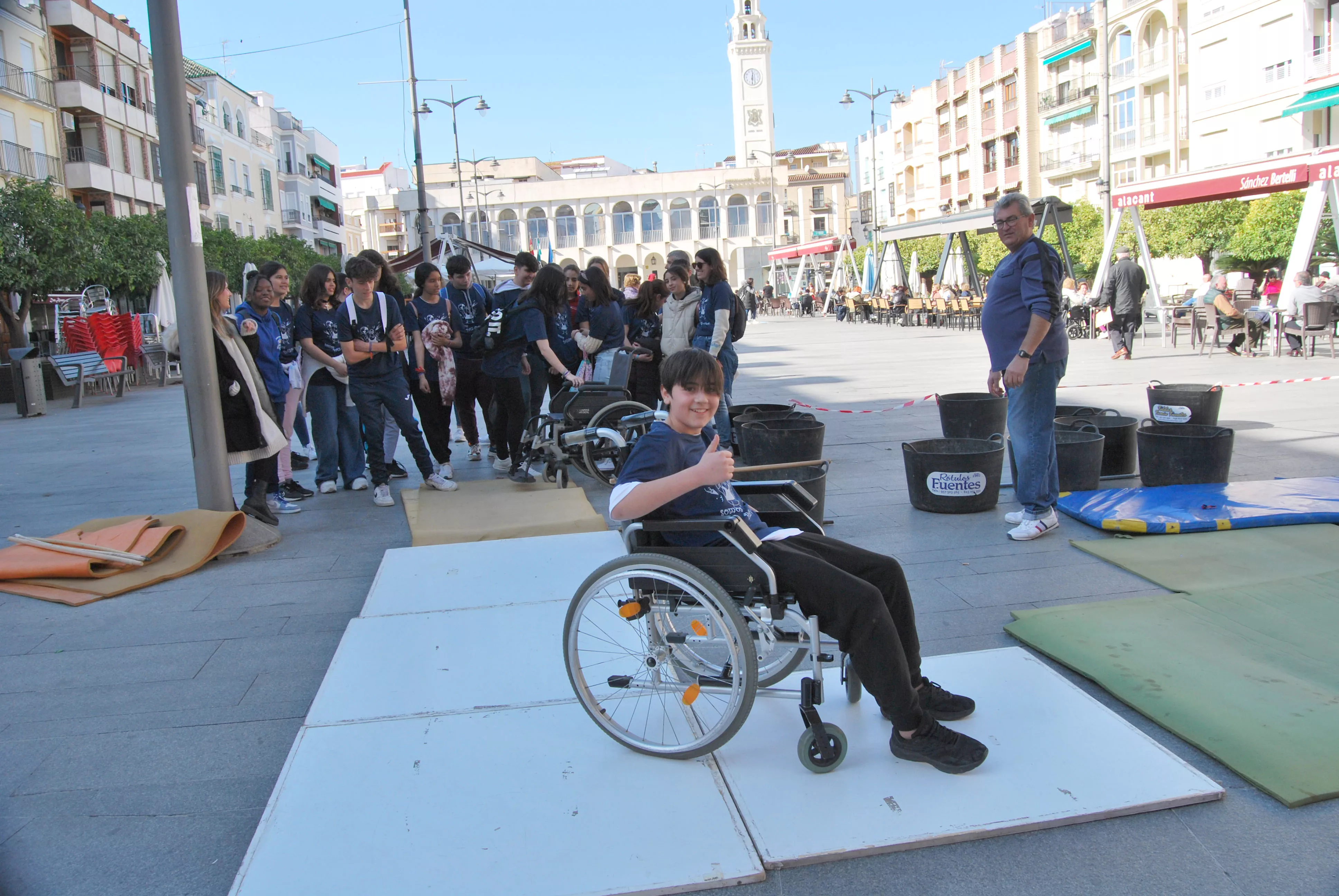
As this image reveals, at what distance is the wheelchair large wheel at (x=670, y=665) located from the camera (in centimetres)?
269

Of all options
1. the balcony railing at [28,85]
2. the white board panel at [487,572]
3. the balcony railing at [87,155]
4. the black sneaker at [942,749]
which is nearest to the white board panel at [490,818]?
the black sneaker at [942,749]

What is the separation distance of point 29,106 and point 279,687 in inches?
1418

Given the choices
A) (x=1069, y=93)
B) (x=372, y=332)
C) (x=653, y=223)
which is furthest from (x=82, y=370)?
(x=653, y=223)

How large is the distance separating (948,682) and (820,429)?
3155 mm

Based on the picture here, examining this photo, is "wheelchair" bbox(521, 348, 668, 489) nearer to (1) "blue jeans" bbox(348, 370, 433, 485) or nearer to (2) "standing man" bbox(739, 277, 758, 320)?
(1) "blue jeans" bbox(348, 370, 433, 485)

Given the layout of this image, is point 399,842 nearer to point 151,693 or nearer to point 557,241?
point 151,693

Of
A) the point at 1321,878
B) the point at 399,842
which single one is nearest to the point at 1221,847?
the point at 1321,878

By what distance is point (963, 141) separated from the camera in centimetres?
6225

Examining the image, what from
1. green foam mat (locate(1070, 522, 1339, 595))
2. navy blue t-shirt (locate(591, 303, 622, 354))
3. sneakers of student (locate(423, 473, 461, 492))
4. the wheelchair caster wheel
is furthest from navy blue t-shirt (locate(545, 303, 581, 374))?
the wheelchair caster wheel

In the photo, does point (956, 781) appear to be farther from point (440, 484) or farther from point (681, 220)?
point (681, 220)

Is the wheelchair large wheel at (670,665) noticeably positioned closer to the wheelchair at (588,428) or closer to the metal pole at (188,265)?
the metal pole at (188,265)

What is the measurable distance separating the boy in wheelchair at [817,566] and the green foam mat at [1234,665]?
0.68 metres

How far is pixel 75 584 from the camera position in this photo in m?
5.03

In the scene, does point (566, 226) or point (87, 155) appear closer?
point (87, 155)
